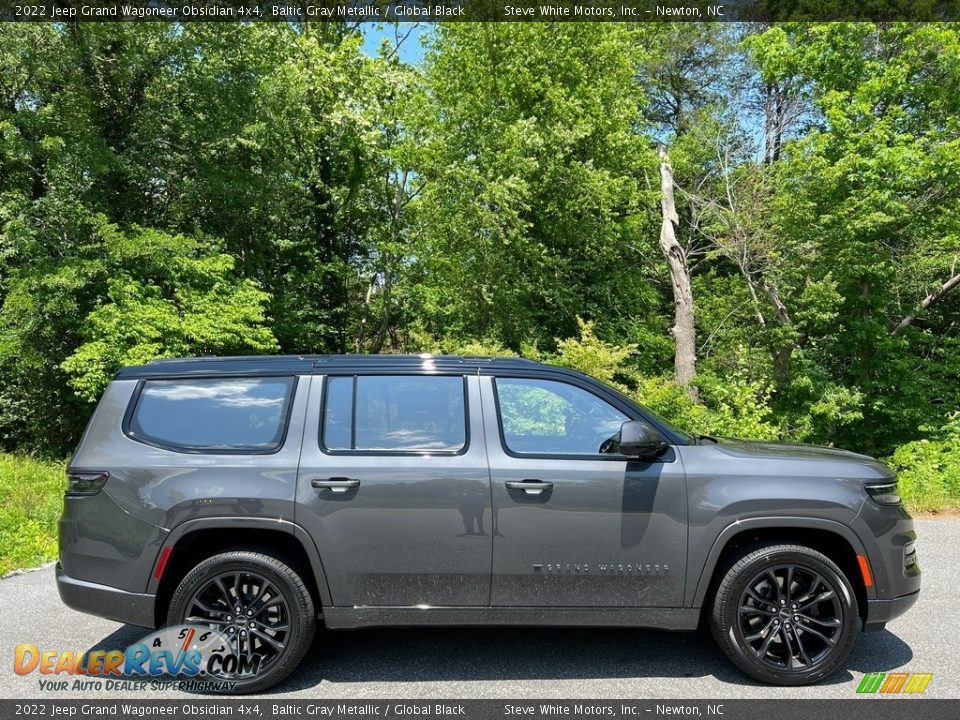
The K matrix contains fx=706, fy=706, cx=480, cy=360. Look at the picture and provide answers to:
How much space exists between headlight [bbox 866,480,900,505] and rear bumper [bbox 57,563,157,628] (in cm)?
418

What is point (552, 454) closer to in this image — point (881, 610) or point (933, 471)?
point (881, 610)

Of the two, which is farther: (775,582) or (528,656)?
(528,656)

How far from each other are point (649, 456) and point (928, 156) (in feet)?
45.5

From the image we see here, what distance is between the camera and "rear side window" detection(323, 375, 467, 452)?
4.16 meters

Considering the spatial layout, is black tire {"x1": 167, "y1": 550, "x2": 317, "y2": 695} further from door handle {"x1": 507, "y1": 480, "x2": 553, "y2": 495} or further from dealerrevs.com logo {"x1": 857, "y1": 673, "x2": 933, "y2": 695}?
dealerrevs.com logo {"x1": 857, "y1": 673, "x2": 933, "y2": 695}

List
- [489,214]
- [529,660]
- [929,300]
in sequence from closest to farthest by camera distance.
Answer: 1. [529,660]
2. [929,300]
3. [489,214]

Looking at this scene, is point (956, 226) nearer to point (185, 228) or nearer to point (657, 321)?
point (657, 321)

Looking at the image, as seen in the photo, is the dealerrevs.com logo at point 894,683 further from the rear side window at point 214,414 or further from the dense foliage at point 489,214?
the dense foliage at point 489,214

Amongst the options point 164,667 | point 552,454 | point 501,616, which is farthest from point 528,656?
point 164,667

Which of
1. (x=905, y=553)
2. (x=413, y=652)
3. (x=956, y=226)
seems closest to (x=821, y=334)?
(x=956, y=226)

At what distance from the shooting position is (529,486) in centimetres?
402

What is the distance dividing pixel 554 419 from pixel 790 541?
156cm

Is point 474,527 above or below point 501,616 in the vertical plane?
above

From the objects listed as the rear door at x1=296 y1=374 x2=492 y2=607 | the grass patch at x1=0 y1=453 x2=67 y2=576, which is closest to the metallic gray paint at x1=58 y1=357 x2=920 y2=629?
the rear door at x1=296 y1=374 x2=492 y2=607
